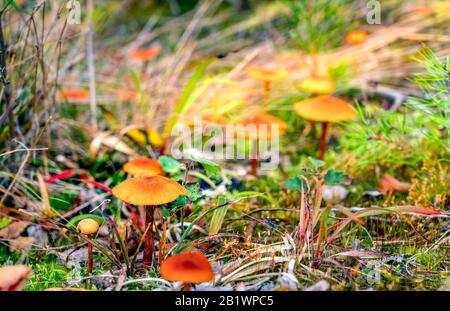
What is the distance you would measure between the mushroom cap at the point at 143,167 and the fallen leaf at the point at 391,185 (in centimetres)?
85

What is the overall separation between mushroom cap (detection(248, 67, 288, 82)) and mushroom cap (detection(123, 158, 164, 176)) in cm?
81

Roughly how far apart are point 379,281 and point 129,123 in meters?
1.59

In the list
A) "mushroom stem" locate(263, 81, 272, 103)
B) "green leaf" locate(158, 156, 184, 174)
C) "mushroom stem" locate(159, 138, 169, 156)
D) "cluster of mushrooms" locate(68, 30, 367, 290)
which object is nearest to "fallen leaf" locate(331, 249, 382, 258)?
"cluster of mushrooms" locate(68, 30, 367, 290)

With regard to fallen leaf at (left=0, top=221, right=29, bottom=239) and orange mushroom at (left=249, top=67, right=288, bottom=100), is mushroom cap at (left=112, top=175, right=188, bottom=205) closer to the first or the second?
fallen leaf at (left=0, top=221, right=29, bottom=239)

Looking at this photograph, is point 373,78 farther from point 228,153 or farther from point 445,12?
point 228,153

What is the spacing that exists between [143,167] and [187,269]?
2.21 ft

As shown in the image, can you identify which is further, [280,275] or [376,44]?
[376,44]

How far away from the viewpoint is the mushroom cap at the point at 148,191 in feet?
4.42

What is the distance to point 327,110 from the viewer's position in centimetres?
204

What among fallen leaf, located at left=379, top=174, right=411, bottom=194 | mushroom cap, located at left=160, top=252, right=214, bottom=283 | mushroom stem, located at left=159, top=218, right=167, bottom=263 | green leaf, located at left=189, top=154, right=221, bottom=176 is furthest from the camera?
fallen leaf, located at left=379, top=174, right=411, bottom=194

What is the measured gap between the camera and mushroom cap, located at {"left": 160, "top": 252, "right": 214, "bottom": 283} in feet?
3.96

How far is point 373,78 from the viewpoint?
9.43 ft

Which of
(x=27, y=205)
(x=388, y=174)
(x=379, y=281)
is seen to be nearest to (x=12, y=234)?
(x=27, y=205)
